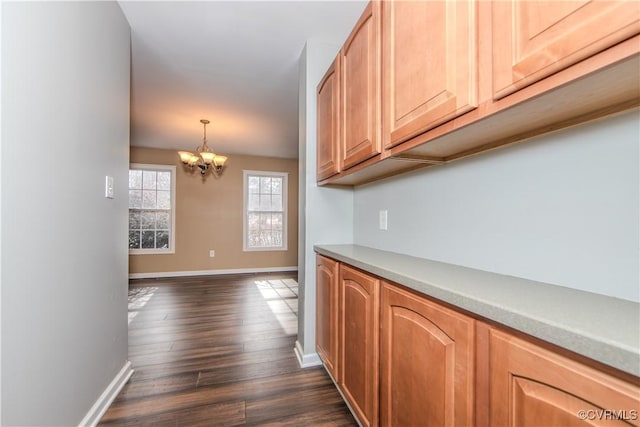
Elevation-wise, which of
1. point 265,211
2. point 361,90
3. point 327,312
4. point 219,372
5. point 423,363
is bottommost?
point 219,372

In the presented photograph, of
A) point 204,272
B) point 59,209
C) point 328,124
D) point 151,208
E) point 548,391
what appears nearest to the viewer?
point 548,391

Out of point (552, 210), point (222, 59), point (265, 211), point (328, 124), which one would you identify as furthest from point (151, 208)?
point (552, 210)

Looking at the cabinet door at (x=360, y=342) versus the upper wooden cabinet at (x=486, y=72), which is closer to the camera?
the upper wooden cabinet at (x=486, y=72)

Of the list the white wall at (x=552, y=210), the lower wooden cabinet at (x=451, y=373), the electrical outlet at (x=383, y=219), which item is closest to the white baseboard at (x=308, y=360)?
the lower wooden cabinet at (x=451, y=373)

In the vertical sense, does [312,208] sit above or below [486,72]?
below

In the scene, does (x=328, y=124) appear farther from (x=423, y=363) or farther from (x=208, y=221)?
(x=208, y=221)

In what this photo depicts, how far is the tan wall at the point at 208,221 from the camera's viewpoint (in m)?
5.25

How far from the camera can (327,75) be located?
1912 mm

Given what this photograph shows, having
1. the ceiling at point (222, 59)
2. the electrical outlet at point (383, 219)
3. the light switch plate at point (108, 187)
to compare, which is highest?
the ceiling at point (222, 59)

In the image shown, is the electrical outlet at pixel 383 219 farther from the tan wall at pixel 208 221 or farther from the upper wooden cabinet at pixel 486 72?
the tan wall at pixel 208 221

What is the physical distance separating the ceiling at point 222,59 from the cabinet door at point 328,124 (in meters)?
0.45

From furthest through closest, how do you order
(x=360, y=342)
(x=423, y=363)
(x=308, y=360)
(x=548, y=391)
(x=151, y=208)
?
(x=151, y=208) → (x=308, y=360) → (x=360, y=342) → (x=423, y=363) → (x=548, y=391)

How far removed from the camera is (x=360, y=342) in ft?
4.42

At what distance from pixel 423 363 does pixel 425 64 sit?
40.6 inches
